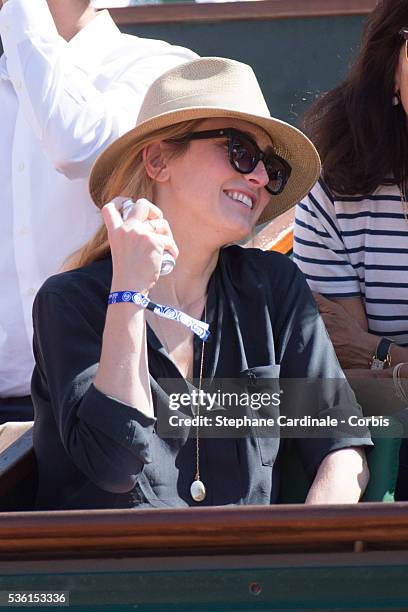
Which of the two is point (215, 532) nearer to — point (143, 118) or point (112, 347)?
point (112, 347)

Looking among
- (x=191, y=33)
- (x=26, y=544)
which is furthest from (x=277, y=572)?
(x=191, y=33)

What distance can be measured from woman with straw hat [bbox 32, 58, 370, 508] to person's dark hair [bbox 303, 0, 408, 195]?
0.25 metres

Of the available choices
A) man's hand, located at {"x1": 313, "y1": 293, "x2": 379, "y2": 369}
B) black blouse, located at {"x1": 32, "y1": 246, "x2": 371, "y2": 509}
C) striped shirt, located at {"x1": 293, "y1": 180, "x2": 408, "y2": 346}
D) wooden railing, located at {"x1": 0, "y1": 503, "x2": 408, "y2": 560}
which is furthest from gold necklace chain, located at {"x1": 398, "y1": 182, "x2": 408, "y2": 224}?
wooden railing, located at {"x1": 0, "y1": 503, "x2": 408, "y2": 560}

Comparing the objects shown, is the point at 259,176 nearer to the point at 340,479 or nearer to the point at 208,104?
the point at 208,104

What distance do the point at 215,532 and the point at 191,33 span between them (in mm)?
3177

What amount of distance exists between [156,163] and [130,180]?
3.2 inches

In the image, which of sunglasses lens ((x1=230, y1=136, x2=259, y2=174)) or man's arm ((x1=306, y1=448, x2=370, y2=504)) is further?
sunglasses lens ((x1=230, y1=136, x2=259, y2=174))

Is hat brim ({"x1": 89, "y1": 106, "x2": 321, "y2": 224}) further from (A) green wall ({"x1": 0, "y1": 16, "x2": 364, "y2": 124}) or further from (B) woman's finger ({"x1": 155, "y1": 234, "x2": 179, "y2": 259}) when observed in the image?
(A) green wall ({"x1": 0, "y1": 16, "x2": 364, "y2": 124})

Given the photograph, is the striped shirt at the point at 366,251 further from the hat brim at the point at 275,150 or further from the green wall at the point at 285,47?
the green wall at the point at 285,47

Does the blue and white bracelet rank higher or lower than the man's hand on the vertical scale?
higher

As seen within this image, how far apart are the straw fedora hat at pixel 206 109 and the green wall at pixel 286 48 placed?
80.4 inches

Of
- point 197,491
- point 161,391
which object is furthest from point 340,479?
point 161,391

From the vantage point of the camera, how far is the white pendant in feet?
6.93

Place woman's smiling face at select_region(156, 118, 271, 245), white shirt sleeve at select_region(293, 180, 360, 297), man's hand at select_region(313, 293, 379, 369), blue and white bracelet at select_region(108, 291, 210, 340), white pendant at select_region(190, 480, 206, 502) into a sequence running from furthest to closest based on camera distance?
1. white shirt sleeve at select_region(293, 180, 360, 297)
2. man's hand at select_region(313, 293, 379, 369)
3. woman's smiling face at select_region(156, 118, 271, 245)
4. white pendant at select_region(190, 480, 206, 502)
5. blue and white bracelet at select_region(108, 291, 210, 340)
